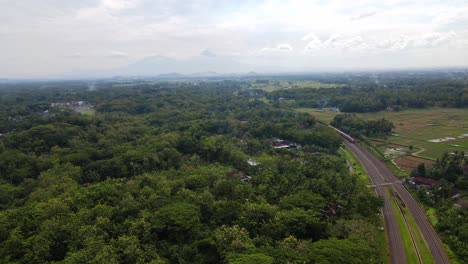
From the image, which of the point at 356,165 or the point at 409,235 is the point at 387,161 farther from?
the point at 409,235

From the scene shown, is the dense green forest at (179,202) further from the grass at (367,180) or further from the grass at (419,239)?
the grass at (419,239)

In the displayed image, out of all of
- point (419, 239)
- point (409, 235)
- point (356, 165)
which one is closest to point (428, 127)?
point (356, 165)

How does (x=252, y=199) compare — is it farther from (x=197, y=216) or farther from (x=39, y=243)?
(x=39, y=243)

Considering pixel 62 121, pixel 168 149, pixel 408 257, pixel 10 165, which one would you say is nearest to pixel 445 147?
pixel 408 257

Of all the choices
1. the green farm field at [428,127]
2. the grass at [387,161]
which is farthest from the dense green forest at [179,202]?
the green farm field at [428,127]

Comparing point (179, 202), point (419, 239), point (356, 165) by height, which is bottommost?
point (419, 239)
